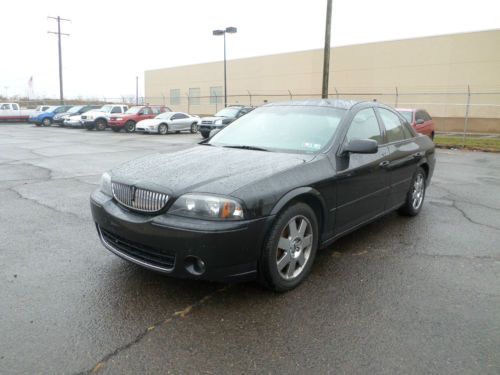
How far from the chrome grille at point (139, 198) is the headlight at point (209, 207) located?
167 millimetres

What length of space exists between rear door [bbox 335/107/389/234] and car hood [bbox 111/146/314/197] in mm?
484

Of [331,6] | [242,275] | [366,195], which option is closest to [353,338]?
[242,275]

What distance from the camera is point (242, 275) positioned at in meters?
3.10

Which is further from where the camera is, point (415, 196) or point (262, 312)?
point (415, 196)

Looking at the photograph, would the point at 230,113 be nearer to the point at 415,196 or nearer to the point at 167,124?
the point at 167,124

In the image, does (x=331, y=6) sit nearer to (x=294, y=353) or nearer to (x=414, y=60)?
(x=414, y=60)

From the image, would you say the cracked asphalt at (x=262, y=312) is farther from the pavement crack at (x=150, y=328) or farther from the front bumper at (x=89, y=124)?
the front bumper at (x=89, y=124)

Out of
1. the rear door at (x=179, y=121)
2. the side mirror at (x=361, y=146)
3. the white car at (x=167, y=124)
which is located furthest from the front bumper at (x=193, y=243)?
the rear door at (x=179, y=121)

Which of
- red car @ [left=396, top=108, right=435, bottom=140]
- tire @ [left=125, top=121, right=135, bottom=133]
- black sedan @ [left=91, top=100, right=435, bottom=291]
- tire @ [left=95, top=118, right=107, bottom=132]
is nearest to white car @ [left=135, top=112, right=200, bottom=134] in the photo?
tire @ [left=125, top=121, right=135, bottom=133]

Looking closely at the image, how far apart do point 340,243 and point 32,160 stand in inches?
393

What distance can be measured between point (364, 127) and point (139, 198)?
2560 mm

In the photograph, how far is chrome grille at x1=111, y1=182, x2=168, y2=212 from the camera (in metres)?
3.08

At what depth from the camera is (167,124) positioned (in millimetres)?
23734

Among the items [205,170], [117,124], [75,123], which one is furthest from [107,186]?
[75,123]
